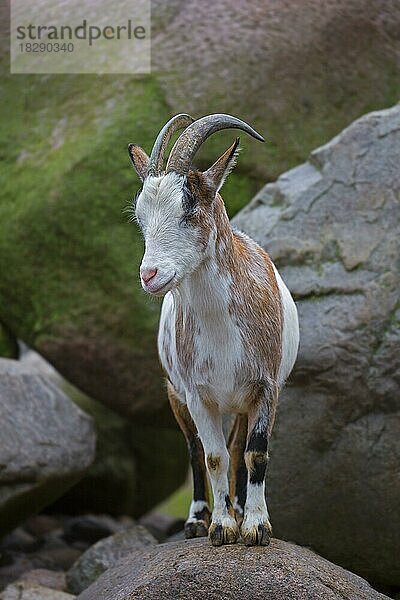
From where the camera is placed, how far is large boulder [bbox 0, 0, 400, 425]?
919cm

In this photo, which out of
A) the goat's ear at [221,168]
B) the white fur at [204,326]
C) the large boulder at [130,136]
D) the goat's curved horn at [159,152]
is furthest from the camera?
the large boulder at [130,136]

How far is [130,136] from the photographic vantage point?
9.27 metres

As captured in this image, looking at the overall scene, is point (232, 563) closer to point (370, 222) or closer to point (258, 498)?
point (258, 498)

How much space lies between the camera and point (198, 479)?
638 cm

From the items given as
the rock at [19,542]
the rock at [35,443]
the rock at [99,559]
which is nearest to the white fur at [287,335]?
the rock at [99,559]

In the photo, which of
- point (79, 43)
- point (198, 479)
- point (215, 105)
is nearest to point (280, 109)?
point (215, 105)

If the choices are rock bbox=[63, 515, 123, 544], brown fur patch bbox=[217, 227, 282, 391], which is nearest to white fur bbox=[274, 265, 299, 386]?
brown fur patch bbox=[217, 227, 282, 391]

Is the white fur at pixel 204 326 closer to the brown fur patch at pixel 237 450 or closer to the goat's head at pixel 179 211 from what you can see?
the goat's head at pixel 179 211

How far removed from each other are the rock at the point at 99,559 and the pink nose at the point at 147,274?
3.54 m

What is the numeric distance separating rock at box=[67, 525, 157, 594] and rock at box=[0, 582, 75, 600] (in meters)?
0.39

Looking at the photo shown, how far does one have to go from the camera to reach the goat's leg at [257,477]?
5605mm

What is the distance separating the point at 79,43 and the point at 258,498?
584cm

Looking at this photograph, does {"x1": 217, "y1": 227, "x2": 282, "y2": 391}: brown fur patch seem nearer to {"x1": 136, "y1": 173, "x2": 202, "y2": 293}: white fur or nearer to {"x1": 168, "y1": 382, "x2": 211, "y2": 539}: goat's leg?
{"x1": 136, "y1": 173, "x2": 202, "y2": 293}: white fur

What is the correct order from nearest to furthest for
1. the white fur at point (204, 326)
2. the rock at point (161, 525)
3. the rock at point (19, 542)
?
the white fur at point (204, 326) → the rock at point (19, 542) → the rock at point (161, 525)
